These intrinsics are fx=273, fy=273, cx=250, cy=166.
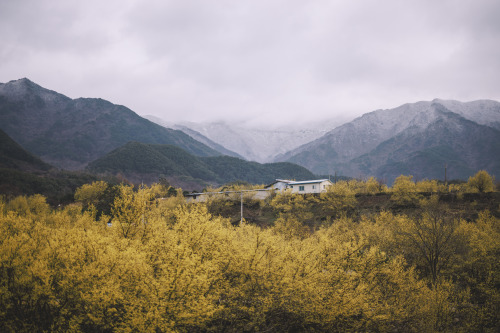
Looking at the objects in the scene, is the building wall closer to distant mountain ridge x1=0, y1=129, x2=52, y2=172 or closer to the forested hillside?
the forested hillside

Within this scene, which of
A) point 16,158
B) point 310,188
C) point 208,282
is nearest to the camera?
point 208,282

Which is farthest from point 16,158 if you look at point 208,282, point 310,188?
point 208,282

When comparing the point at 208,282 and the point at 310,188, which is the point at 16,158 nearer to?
the point at 310,188

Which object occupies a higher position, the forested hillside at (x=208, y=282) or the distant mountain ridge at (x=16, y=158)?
the distant mountain ridge at (x=16, y=158)

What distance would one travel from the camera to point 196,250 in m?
18.1

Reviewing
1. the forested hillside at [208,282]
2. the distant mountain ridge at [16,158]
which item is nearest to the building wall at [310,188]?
the forested hillside at [208,282]

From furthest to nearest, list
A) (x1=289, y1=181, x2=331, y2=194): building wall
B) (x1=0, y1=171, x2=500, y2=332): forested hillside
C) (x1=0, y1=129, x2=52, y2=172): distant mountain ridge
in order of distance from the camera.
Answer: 1. (x1=0, y1=129, x2=52, y2=172): distant mountain ridge
2. (x1=289, y1=181, x2=331, y2=194): building wall
3. (x1=0, y1=171, x2=500, y2=332): forested hillside

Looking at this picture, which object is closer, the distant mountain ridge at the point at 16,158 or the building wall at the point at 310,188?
the building wall at the point at 310,188

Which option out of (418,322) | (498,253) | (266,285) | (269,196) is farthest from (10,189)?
(498,253)

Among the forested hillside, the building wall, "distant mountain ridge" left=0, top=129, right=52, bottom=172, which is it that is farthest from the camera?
"distant mountain ridge" left=0, top=129, right=52, bottom=172

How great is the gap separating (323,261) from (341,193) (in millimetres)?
42379

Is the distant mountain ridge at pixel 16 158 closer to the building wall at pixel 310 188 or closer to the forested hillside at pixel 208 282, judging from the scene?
the building wall at pixel 310 188

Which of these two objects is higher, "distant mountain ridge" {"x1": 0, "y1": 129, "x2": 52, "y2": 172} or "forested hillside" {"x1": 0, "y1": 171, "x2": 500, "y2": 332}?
"distant mountain ridge" {"x1": 0, "y1": 129, "x2": 52, "y2": 172}

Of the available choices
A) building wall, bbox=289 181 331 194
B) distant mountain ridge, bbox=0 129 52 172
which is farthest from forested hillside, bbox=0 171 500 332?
distant mountain ridge, bbox=0 129 52 172
